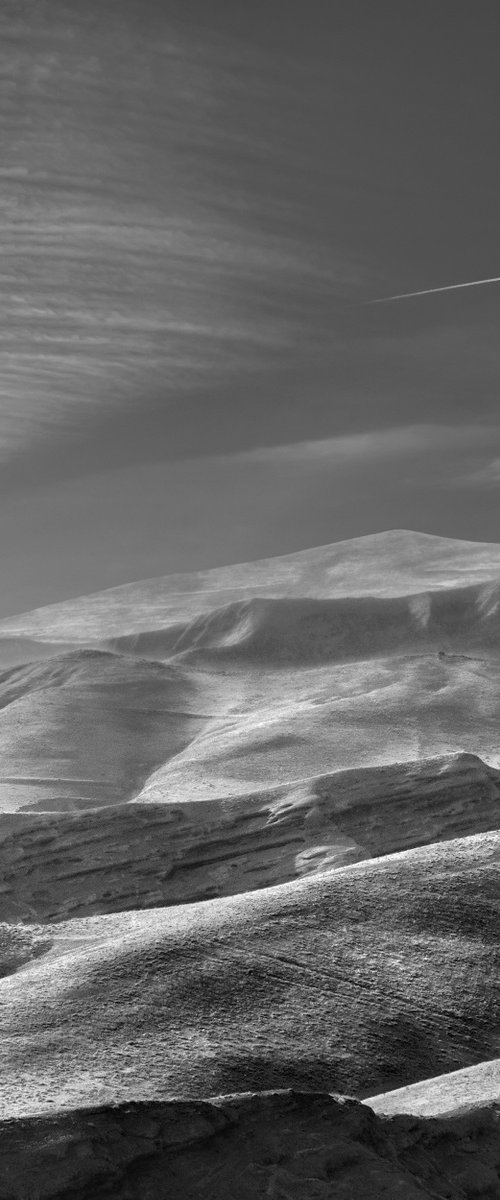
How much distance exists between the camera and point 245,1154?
20.6 metres

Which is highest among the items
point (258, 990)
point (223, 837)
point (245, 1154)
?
point (245, 1154)

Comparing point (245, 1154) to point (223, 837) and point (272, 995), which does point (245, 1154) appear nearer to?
point (272, 995)

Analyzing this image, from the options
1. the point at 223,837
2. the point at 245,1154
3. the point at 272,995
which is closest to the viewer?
the point at 245,1154

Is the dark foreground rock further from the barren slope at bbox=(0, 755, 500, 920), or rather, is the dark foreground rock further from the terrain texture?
the barren slope at bbox=(0, 755, 500, 920)

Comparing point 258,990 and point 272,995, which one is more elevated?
point 258,990

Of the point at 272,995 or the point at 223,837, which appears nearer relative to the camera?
the point at 272,995

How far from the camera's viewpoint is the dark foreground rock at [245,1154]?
19.5 m

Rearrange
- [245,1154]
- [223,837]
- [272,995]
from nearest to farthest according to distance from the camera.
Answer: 1. [245,1154]
2. [272,995]
3. [223,837]

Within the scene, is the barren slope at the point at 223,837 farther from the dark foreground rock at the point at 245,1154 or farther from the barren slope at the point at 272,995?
the dark foreground rock at the point at 245,1154

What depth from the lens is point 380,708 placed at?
104 meters

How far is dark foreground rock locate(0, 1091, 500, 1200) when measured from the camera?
1947 cm

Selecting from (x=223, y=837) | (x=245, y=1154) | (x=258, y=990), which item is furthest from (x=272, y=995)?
(x=223, y=837)

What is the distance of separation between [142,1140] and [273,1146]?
85.8 inches

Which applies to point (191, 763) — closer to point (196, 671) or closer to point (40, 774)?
point (40, 774)
